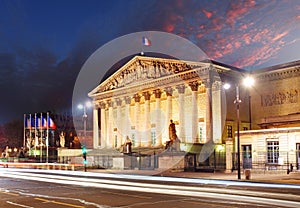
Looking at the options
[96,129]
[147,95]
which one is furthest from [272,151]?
[96,129]

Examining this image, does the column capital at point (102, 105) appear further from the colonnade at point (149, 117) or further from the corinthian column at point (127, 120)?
the corinthian column at point (127, 120)

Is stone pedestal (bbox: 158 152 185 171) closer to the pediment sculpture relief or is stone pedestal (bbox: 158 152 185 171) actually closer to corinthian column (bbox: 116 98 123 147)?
the pediment sculpture relief

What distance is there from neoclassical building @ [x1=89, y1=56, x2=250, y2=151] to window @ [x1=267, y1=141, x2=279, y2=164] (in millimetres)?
18097

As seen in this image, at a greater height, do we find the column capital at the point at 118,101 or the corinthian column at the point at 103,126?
the column capital at the point at 118,101

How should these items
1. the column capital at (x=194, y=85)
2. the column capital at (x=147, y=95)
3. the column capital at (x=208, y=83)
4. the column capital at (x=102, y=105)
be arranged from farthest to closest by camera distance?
the column capital at (x=102, y=105), the column capital at (x=147, y=95), the column capital at (x=194, y=85), the column capital at (x=208, y=83)

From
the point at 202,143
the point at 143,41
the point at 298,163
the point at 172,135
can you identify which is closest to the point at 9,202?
the point at 298,163

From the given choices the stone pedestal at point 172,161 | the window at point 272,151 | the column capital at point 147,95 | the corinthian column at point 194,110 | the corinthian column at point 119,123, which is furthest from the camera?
the corinthian column at point 119,123

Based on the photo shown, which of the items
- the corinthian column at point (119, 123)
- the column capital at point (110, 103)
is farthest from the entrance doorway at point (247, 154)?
the column capital at point (110, 103)

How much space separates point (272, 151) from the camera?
37.3 meters

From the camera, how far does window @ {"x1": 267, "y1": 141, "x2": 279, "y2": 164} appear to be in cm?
3684

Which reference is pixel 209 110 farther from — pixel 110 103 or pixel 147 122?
pixel 110 103

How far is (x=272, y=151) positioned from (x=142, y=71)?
33857 millimetres

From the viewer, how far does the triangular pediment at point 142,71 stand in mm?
60709

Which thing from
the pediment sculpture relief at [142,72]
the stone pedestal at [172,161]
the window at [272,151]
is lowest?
the stone pedestal at [172,161]
